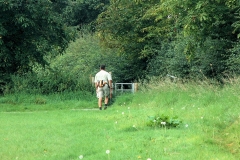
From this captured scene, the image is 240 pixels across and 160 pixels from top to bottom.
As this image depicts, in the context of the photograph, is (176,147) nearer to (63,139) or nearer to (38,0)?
(63,139)

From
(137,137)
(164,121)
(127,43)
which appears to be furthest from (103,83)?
(127,43)

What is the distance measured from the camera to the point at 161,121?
9.57m

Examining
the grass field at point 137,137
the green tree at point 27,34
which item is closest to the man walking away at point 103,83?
the grass field at point 137,137

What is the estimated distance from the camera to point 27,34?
24.0 meters

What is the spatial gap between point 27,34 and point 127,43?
7.46m

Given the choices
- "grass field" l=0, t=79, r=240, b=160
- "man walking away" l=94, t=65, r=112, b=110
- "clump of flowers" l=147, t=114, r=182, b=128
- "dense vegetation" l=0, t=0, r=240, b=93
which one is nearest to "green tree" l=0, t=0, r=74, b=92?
"dense vegetation" l=0, t=0, r=240, b=93

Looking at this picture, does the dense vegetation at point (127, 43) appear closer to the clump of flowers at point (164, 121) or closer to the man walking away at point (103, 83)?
the man walking away at point (103, 83)

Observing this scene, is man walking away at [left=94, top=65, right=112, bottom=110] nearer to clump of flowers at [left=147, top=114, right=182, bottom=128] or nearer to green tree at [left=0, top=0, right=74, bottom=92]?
green tree at [left=0, top=0, right=74, bottom=92]

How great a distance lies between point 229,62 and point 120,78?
10.7 metres

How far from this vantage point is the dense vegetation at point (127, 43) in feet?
64.8

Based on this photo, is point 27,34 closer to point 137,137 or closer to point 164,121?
point 164,121

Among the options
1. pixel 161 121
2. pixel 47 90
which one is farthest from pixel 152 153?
pixel 47 90

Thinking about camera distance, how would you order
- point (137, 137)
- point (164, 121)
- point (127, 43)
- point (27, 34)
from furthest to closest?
point (127, 43)
point (27, 34)
point (164, 121)
point (137, 137)

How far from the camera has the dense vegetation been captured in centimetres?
1976
